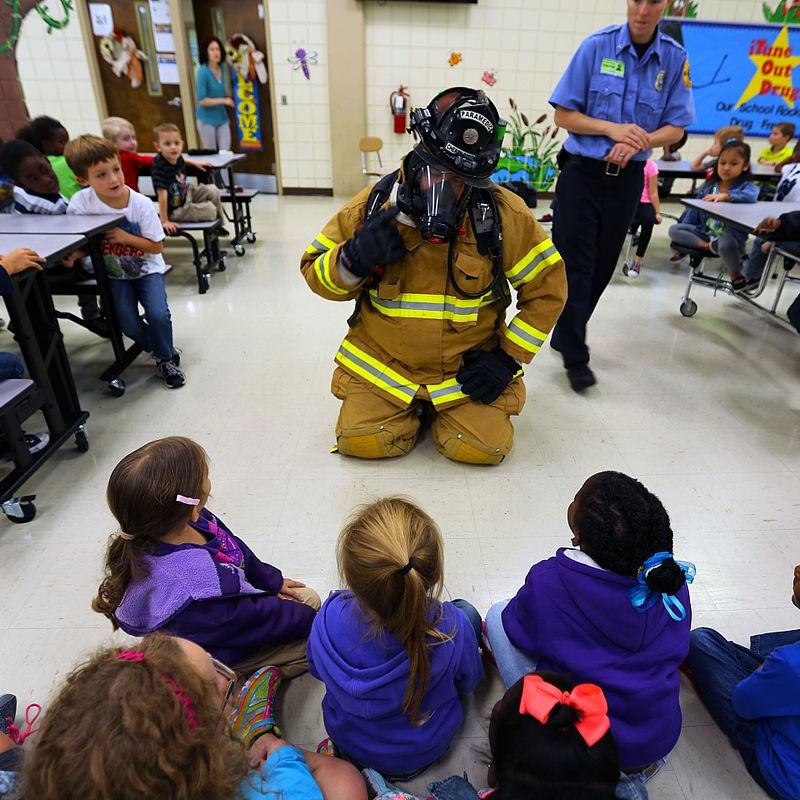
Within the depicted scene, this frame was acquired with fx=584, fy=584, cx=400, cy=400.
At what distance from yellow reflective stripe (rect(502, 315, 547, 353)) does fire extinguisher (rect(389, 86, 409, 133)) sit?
5.32 meters

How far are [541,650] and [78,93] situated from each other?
7.66m

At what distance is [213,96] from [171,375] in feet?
16.4

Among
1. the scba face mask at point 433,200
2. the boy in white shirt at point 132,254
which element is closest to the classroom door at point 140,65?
the boy in white shirt at point 132,254

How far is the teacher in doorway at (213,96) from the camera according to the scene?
6.28m

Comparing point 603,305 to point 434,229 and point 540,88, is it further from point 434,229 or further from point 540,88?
point 540,88

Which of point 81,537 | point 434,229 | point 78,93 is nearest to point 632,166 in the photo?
point 434,229

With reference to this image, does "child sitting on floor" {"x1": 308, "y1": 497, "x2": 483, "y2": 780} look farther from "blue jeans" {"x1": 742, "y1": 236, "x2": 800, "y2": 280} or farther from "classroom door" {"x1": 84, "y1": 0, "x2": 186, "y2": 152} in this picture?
"classroom door" {"x1": 84, "y1": 0, "x2": 186, "y2": 152}

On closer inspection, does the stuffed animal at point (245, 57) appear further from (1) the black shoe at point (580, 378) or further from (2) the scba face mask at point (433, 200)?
(2) the scba face mask at point (433, 200)

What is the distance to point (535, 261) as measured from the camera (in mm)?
1963

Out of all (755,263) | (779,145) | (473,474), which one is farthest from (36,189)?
(779,145)

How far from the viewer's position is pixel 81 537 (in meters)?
1.84

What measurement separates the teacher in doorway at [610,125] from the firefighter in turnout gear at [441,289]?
0.77 meters

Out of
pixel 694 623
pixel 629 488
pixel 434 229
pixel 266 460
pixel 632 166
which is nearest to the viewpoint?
pixel 629 488

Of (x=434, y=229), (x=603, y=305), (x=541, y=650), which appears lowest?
(x=603, y=305)
